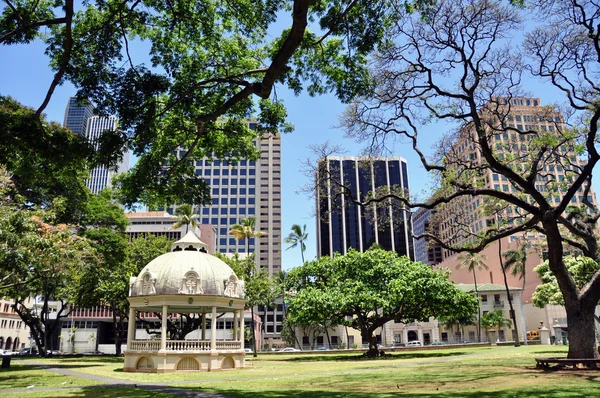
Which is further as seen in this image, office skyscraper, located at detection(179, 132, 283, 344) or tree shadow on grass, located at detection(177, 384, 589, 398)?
office skyscraper, located at detection(179, 132, 283, 344)

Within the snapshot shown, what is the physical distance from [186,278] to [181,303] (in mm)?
1548

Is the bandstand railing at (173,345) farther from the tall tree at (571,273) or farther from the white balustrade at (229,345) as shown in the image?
the tall tree at (571,273)

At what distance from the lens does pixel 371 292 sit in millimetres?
37625

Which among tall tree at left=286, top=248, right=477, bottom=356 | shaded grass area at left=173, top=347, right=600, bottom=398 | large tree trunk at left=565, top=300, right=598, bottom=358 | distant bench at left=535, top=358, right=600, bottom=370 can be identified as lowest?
shaded grass area at left=173, top=347, right=600, bottom=398

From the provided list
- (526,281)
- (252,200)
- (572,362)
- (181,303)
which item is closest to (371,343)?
(181,303)

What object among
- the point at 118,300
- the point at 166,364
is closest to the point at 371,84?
the point at 166,364

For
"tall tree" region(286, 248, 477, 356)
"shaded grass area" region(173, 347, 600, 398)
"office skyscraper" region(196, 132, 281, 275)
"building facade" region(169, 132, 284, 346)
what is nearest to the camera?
"shaded grass area" region(173, 347, 600, 398)

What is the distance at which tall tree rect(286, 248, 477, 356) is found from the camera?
37.5 metres

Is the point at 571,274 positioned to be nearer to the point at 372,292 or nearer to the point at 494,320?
the point at 372,292

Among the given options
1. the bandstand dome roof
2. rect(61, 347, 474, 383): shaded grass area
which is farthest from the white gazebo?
rect(61, 347, 474, 383): shaded grass area

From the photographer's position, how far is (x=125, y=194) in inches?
570

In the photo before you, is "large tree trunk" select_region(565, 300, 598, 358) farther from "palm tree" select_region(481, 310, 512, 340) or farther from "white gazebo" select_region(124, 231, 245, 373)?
"palm tree" select_region(481, 310, 512, 340)

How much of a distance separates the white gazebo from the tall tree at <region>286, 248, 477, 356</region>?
33.2 ft

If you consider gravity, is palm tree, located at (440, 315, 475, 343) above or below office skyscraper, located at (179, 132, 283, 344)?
below
